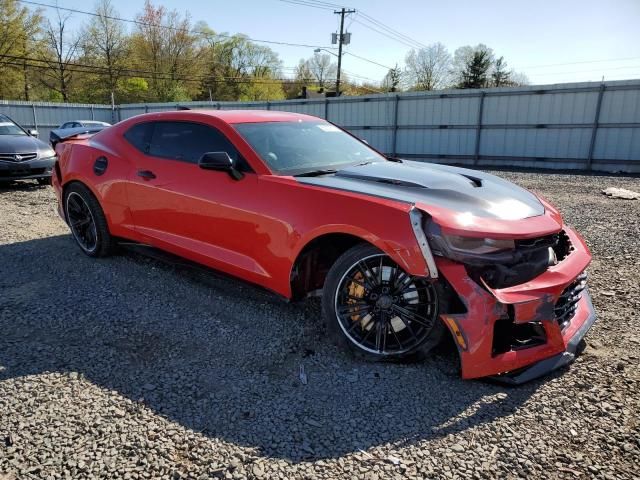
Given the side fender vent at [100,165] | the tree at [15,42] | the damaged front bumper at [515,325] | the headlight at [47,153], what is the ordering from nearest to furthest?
the damaged front bumper at [515,325] < the side fender vent at [100,165] < the headlight at [47,153] < the tree at [15,42]

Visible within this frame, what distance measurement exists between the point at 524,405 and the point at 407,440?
71 cm

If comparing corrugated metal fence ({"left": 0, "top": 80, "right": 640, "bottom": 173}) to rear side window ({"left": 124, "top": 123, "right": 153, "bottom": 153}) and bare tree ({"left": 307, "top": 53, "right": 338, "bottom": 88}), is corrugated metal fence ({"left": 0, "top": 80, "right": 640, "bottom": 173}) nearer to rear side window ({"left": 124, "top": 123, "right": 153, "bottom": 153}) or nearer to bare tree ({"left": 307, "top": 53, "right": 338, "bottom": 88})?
rear side window ({"left": 124, "top": 123, "right": 153, "bottom": 153})

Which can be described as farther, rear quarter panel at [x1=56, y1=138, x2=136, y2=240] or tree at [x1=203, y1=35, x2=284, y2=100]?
tree at [x1=203, y1=35, x2=284, y2=100]

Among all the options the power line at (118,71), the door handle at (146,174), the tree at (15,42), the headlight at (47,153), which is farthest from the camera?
the power line at (118,71)

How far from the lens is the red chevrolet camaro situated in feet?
8.04

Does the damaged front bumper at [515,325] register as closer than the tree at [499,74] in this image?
Yes

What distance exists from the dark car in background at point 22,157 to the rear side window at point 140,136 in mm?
5682

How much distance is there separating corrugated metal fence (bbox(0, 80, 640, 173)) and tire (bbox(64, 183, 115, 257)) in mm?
14446

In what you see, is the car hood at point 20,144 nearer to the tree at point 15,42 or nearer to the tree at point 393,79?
the tree at point 15,42

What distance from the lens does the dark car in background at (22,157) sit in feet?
27.9

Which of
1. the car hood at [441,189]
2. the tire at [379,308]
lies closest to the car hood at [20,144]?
the car hood at [441,189]

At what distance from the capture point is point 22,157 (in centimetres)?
866

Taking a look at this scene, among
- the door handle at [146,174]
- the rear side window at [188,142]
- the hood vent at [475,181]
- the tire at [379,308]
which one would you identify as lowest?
the tire at [379,308]

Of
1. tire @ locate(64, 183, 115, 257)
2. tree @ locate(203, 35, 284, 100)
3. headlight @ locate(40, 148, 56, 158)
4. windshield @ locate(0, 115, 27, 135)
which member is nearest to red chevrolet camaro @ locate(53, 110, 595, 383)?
tire @ locate(64, 183, 115, 257)
